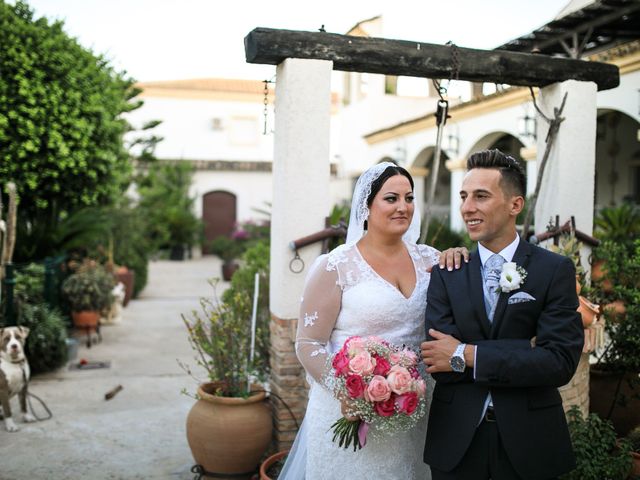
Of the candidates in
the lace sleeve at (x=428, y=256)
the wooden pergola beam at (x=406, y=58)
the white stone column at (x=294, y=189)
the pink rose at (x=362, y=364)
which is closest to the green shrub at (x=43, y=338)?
the white stone column at (x=294, y=189)

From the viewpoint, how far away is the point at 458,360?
8.24ft

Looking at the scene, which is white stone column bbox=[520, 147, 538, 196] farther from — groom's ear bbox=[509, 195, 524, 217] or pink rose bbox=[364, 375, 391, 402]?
pink rose bbox=[364, 375, 391, 402]

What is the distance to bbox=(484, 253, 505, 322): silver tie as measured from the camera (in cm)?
263

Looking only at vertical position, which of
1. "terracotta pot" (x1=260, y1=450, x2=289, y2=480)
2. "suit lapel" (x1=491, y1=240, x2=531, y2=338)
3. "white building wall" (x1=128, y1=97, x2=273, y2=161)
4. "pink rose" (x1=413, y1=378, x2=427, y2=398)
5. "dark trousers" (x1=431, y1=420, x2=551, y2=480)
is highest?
"white building wall" (x1=128, y1=97, x2=273, y2=161)

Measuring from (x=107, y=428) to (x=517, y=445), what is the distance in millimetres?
4591

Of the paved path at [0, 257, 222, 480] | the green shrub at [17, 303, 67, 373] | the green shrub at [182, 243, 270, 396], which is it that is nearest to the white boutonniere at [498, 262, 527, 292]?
the green shrub at [182, 243, 270, 396]

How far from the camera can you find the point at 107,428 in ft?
20.0

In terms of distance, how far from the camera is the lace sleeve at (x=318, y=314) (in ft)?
9.90

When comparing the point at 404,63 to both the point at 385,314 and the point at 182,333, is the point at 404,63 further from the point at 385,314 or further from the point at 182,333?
the point at 182,333

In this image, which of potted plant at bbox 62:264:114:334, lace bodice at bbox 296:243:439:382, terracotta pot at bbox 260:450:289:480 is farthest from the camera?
potted plant at bbox 62:264:114:334

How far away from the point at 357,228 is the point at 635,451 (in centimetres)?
240

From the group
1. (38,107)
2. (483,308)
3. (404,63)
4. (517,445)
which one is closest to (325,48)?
(404,63)

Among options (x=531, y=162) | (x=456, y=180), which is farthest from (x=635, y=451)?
(x=456, y=180)

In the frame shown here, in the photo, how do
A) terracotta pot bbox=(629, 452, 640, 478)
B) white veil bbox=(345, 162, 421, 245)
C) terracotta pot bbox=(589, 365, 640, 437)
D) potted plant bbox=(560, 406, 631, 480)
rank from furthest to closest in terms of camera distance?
terracotta pot bbox=(589, 365, 640, 437), terracotta pot bbox=(629, 452, 640, 478), potted plant bbox=(560, 406, 631, 480), white veil bbox=(345, 162, 421, 245)
